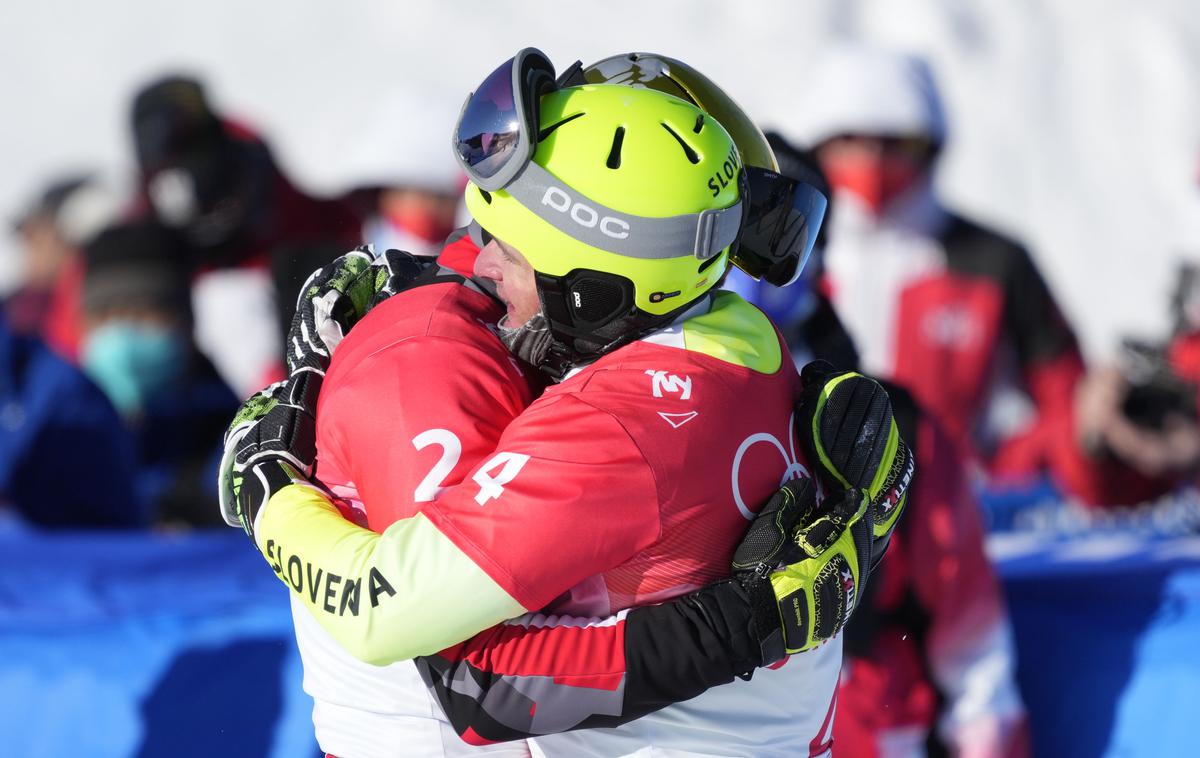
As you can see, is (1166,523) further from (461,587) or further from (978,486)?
(461,587)

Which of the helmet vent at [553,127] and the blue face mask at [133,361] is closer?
the helmet vent at [553,127]

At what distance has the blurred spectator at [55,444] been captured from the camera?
17.4 feet

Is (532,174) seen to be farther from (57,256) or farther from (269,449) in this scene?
(57,256)

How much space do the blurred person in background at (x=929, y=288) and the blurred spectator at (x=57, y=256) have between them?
11.0 ft

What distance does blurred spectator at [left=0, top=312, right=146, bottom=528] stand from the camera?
532 cm

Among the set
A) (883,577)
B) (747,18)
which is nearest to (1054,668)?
(883,577)

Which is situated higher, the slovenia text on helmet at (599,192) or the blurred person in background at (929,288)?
the slovenia text on helmet at (599,192)

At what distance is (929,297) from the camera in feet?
20.8

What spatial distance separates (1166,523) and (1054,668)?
3.76 feet

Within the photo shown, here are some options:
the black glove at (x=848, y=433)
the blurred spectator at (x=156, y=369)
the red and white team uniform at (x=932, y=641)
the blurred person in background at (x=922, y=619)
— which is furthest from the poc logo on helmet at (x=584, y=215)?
the blurred spectator at (x=156, y=369)

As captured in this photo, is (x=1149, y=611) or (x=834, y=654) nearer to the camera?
(x=834, y=654)

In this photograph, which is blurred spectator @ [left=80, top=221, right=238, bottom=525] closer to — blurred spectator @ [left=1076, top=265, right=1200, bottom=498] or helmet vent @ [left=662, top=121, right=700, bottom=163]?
blurred spectator @ [left=1076, top=265, right=1200, bottom=498]

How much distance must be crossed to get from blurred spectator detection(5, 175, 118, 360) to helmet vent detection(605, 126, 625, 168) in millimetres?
4625

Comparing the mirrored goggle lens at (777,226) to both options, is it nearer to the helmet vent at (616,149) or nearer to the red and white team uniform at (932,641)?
the helmet vent at (616,149)
